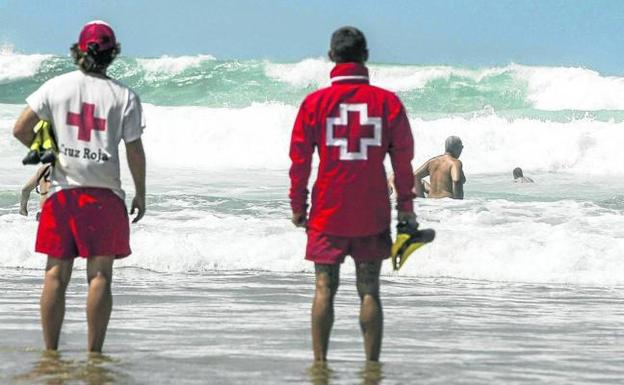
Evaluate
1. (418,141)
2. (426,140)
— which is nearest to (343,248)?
(418,141)

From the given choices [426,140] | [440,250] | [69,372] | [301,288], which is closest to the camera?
[69,372]

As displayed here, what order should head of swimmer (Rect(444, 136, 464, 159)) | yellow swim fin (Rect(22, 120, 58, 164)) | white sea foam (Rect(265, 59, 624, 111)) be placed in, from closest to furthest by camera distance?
yellow swim fin (Rect(22, 120, 58, 164))
head of swimmer (Rect(444, 136, 464, 159))
white sea foam (Rect(265, 59, 624, 111))

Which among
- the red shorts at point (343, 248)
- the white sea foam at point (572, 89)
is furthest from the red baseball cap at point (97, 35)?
the white sea foam at point (572, 89)

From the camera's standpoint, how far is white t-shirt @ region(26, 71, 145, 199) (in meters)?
5.86

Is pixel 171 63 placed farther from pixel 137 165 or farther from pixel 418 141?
pixel 137 165

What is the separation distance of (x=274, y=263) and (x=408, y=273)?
1.33m

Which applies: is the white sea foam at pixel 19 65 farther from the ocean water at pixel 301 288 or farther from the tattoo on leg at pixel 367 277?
the tattoo on leg at pixel 367 277

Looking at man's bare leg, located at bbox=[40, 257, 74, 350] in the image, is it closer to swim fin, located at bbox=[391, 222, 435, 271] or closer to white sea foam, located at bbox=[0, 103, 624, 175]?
swim fin, located at bbox=[391, 222, 435, 271]

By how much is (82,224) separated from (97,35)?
2.76ft

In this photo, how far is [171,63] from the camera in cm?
4550

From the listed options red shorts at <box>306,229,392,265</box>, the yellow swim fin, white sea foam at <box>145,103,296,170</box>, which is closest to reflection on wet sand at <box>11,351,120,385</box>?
the yellow swim fin

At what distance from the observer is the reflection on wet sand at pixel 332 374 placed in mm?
5555

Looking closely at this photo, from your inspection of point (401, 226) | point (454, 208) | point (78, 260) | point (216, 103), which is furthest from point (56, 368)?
point (216, 103)

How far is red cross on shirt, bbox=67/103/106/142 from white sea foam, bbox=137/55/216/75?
3914cm
